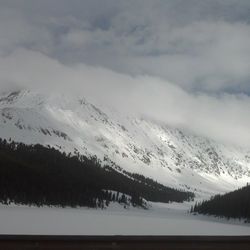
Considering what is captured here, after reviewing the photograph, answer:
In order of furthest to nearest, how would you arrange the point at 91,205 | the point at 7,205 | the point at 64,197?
1. the point at 91,205
2. the point at 64,197
3. the point at 7,205

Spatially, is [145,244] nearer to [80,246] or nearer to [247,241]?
[80,246]

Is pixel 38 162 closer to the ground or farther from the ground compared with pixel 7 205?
farther from the ground

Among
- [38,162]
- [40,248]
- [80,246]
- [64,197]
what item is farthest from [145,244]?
[38,162]

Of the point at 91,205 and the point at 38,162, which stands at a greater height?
the point at 38,162

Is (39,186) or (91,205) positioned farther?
(91,205)

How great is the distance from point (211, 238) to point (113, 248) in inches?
85.8

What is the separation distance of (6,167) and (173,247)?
14922cm

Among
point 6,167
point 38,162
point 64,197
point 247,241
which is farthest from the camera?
point 38,162

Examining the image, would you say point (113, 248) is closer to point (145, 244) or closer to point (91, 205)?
point (145, 244)

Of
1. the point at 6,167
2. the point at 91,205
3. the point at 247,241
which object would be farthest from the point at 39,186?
the point at 247,241

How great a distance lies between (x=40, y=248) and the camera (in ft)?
32.1

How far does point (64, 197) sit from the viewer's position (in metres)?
168

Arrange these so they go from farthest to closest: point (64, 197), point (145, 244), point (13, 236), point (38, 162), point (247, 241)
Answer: point (38, 162) < point (64, 197) < point (247, 241) < point (145, 244) < point (13, 236)

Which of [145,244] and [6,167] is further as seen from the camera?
[6,167]
